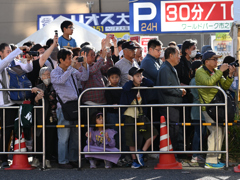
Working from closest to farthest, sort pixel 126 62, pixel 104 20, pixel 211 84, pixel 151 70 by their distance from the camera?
1. pixel 211 84
2. pixel 151 70
3. pixel 126 62
4. pixel 104 20

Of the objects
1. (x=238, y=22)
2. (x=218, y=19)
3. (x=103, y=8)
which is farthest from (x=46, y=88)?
(x=103, y=8)

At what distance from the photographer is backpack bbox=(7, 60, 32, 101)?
26.2 ft

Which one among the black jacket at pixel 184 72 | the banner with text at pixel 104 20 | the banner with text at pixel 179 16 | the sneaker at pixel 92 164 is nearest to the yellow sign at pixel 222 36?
the banner with text at pixel 179 16

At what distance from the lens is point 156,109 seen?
28.1 ft

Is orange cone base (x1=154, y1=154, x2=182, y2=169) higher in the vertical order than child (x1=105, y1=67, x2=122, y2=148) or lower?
lower

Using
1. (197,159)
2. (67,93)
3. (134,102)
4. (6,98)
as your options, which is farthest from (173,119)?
(6,98)

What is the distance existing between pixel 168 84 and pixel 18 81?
2.61 metres

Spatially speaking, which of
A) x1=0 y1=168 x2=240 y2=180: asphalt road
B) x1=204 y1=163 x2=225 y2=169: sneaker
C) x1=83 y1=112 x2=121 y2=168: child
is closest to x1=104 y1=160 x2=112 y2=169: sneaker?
x1=83 y1=112 x2=121 y2=168: child

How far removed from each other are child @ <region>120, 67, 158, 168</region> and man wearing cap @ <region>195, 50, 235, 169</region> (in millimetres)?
906

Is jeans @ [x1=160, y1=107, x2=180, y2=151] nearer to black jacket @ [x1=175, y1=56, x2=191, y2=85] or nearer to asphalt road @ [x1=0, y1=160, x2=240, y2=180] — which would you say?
asphalt road @ [x1=0, y1=160, x2=240, y2=180]

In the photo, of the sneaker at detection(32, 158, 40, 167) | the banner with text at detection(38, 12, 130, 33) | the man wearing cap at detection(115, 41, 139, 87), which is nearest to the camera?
the sneaker at detection(32, 158, 40, 167)

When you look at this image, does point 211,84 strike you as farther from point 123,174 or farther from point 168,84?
point 123,174

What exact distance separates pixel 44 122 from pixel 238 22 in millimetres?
3952

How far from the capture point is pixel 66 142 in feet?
26.2
